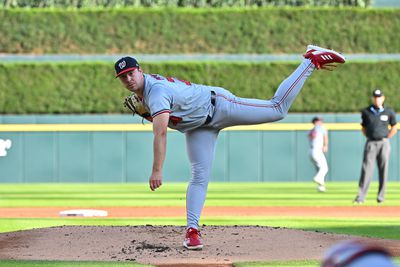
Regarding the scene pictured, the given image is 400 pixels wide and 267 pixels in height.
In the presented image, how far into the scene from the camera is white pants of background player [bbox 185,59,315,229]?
296 inches

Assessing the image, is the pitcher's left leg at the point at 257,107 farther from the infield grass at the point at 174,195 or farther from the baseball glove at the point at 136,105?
the infield grass at the point at 174,195

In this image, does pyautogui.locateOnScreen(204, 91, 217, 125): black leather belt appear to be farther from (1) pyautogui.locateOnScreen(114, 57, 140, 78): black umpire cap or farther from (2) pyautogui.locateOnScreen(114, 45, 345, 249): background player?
(1) pyautogui.locateOnScreen(114, 57, 140, 78): black umpire cap

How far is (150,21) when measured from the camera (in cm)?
2855

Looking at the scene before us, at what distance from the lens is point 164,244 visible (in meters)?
8.29

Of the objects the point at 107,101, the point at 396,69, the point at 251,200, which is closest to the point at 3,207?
the point at 251,200

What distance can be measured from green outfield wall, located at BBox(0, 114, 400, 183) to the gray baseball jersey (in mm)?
17254

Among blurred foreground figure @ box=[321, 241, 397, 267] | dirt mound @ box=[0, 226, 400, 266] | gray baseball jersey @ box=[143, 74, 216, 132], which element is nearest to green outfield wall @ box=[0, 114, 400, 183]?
dirt mound @ box=[0, 226, 400, 266]

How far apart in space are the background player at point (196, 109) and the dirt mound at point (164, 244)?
1.25 ft

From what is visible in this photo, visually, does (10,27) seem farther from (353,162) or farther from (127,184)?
(353,162)

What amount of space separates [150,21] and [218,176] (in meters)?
5.84

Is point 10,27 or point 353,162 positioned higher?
point 10,27

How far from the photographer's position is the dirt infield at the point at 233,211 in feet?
46.1

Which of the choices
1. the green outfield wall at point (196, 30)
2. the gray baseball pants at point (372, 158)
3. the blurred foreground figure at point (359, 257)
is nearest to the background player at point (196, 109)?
the blurred foreground figure at point (359, 257)

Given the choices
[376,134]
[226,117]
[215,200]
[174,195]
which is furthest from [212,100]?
[174,195]
